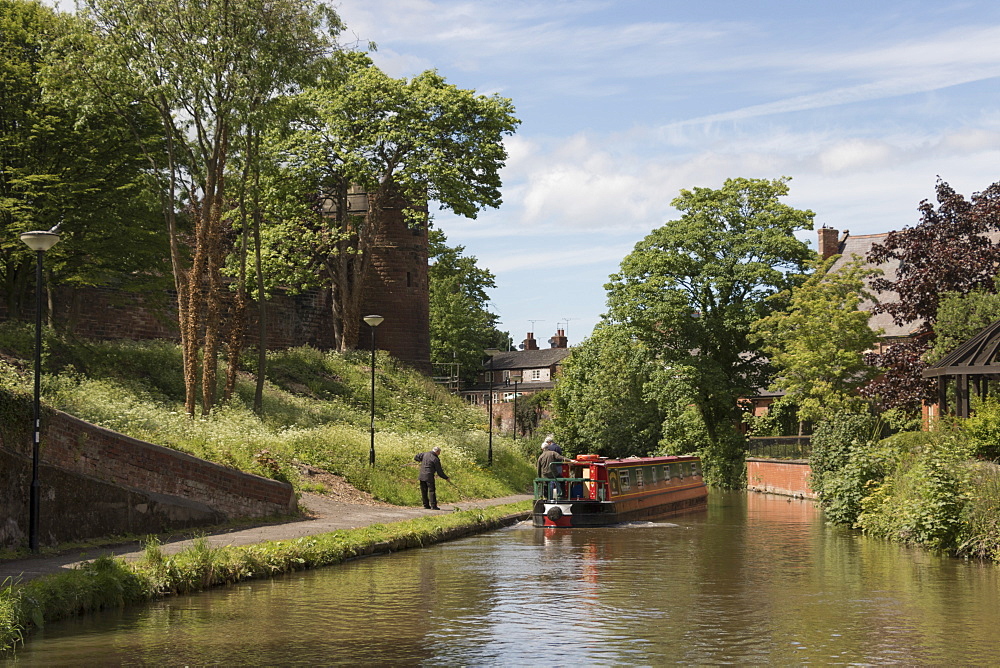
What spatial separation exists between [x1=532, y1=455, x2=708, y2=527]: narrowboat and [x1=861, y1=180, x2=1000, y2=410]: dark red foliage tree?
22.6 ft

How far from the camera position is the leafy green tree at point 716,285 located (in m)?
46.7

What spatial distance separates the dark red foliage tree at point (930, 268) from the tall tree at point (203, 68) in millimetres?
17706

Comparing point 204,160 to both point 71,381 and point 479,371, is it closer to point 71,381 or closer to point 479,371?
point 71,381

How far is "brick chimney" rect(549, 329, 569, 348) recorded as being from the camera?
103m

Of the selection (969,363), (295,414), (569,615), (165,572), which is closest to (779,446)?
(969,363)

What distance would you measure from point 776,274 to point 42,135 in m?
27.7

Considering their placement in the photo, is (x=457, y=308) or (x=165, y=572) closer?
(x=165, y=572)

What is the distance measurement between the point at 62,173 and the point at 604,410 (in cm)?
3000

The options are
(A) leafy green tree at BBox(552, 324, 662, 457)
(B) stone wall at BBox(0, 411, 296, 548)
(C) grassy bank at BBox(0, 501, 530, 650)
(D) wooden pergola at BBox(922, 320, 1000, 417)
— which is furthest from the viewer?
(A) leafy green tree at BBox(552, 324, 662, 457)

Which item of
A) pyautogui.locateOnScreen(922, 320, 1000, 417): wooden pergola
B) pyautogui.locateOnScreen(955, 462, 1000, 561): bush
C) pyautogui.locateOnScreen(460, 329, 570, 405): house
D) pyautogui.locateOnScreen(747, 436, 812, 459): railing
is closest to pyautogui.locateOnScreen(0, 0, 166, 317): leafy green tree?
pyautogui.locateOnScreen(922, 320, 1000, 417): wooden pergola

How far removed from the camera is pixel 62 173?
31.2 metres

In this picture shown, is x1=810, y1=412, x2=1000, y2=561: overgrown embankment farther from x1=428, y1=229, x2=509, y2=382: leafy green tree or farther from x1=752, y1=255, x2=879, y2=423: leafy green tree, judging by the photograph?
x1=428, y1=229, x2=509, y2=382: leafy green tree

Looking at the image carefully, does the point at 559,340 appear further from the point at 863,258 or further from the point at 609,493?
the point at 609,493

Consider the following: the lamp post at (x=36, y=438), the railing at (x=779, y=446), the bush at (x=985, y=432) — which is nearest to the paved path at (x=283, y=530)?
the lamp post at (x=36, y=438)
